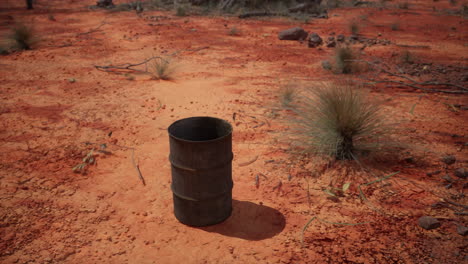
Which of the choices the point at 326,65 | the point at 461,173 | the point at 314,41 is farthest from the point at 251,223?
the point at 314,41

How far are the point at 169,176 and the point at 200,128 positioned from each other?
2.73 feet

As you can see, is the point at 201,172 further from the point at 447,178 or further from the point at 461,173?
the point at 461,173

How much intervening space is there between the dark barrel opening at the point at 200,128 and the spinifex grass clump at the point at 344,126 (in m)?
1.10

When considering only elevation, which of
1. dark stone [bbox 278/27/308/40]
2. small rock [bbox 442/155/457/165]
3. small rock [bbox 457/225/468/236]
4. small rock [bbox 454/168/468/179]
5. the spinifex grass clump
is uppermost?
dark stone [bbox 278/27/308/40]

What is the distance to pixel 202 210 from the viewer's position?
2.72 m

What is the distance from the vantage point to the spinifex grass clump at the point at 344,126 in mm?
3492

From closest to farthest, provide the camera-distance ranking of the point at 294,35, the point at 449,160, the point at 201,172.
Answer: the point at 201,172 → the point at 449,160 → the point at 294,35

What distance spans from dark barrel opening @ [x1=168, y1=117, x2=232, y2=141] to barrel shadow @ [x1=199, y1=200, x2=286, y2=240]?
0.66 meters

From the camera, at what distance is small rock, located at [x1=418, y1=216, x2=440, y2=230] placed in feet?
8.75

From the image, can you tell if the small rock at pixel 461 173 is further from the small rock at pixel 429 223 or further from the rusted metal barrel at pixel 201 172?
the rusted metal barrel at pixel 201 172

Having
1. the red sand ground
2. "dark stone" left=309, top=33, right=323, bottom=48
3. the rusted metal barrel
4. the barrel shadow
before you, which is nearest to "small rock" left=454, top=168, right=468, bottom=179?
the red sand ground

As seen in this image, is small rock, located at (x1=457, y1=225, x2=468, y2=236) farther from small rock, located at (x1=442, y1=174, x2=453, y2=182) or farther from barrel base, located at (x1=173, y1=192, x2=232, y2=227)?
barrel base, located at (x1=173, y1=192, x2=232, y2=227)

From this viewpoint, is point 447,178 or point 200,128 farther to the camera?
point 447,178

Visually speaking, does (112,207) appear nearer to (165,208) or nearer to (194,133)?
(165,208)
